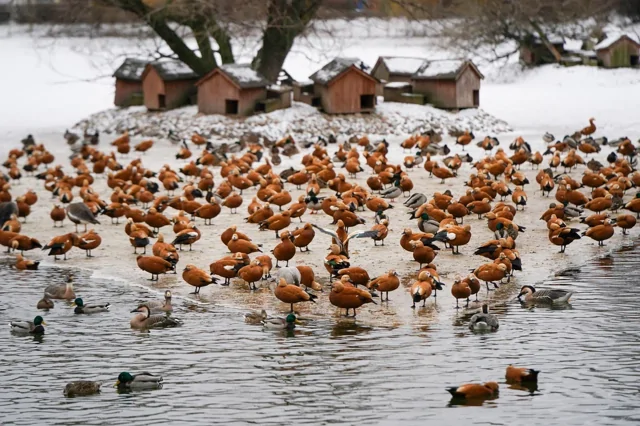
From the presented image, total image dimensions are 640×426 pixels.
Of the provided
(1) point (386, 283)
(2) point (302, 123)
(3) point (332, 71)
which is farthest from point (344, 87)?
(1) point (386, 283)

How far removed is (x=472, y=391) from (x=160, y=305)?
17.3 feet

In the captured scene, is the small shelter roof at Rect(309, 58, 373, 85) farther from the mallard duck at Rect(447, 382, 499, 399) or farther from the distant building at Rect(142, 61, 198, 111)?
the mallard duck at Rect(447, 382, 499, 399)

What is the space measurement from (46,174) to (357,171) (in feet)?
24.7

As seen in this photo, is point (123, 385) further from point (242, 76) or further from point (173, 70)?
point (173, 70)

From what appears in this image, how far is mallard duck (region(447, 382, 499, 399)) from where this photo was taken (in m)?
12.2

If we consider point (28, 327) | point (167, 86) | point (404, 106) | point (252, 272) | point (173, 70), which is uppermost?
point (173, 70)

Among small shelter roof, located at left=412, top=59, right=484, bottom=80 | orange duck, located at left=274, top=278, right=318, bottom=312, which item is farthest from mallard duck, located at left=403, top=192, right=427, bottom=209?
small shelter roof, located at left=412, top=59, right=484, bottom=80

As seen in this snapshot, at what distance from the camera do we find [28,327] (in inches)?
594

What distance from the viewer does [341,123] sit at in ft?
121

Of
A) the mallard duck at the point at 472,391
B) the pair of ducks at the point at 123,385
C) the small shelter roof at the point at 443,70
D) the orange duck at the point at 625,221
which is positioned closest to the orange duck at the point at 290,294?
the pair of ducks at the point at 123,385

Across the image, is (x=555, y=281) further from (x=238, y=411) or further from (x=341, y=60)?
(x=341, y=60)

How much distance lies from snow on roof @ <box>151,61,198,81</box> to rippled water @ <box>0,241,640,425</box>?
2245cm

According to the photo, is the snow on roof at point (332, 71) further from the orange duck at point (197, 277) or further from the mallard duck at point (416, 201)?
the orange duck at point (197, 277)

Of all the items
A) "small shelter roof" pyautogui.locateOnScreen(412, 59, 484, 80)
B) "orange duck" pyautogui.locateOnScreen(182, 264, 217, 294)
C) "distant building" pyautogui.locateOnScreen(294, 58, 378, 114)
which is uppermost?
"small shelter roof" pyautogui.locateOnScreen(412, 59, 484, 80)
